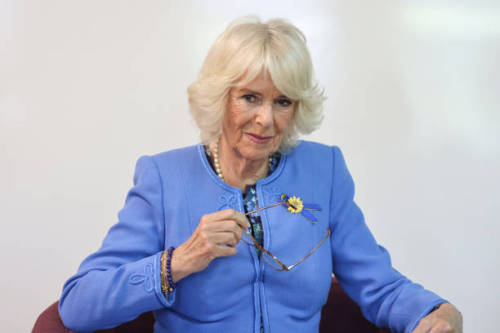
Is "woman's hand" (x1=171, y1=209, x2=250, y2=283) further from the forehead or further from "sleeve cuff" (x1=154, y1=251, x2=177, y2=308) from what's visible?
the forehead

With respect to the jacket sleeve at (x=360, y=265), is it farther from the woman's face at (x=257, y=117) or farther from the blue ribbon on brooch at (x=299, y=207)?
the woman's face at (x=257, y=117)

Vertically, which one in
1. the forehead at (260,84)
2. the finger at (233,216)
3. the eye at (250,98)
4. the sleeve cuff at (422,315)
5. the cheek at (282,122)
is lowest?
the sleeve cuff at (422,315)

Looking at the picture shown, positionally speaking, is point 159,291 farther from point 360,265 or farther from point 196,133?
point 196,133

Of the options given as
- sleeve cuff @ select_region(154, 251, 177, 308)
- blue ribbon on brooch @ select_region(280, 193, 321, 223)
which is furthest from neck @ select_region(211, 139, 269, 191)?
sleeve cuff @ select_region(154, 251, 177, 308)

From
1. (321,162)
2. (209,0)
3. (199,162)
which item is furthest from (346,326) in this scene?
(209,0)

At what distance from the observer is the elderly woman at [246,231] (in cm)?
146

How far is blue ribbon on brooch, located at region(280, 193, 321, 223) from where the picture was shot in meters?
1.65

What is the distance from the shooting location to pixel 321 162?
1.76 m

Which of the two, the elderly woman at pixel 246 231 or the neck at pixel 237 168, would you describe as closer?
the elderly woman at pixel 246 231

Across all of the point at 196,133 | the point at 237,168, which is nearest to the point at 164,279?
the point at 237,168

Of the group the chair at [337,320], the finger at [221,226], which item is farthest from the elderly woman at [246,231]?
the chair at [337,320]

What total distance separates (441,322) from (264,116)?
2.20ft

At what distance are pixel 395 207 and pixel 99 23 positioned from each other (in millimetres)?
1488

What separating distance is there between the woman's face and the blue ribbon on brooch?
0.48 feet
